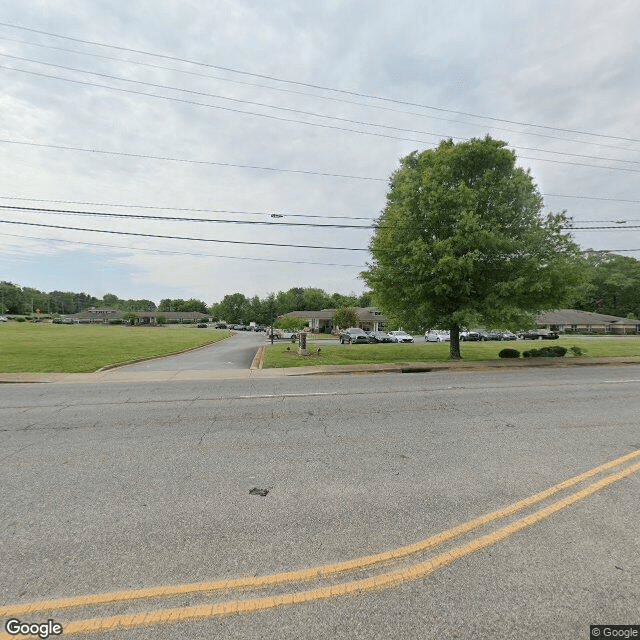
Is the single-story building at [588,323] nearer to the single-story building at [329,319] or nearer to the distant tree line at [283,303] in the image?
the single-story building at [329,319]

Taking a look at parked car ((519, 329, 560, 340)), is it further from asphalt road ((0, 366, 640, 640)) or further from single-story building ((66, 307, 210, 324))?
single-story building ((66, 307, 210, 324))

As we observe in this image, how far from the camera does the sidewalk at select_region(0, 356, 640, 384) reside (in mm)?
12977

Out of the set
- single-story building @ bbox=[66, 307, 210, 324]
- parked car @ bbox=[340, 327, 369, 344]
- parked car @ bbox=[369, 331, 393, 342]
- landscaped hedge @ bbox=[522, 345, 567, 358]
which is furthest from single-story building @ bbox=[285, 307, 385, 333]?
single-story building @ bbox=[66, 307, 210, 324]

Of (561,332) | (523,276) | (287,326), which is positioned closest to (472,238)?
(523,276)

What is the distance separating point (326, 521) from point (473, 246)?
14954 mm

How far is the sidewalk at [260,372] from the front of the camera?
13.0 meters

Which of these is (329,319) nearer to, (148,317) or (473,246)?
(473,246)

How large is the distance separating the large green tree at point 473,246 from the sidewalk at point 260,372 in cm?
213

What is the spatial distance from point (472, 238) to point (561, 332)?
62537 mm

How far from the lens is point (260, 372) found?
48.2 ft

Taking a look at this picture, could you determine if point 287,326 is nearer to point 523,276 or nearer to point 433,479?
point 523,276

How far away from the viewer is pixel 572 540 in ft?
11.0

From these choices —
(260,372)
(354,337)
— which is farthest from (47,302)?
(260,372)

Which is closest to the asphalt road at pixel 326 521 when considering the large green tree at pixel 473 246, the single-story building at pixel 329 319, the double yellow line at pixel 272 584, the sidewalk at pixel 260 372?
the double yellow line at pixel 272 584
